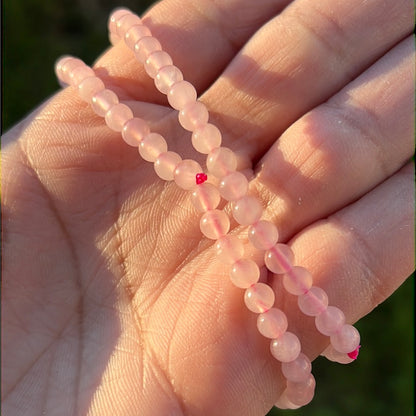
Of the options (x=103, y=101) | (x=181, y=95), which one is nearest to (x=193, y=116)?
(x=181, y=95)

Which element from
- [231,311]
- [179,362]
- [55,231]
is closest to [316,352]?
[231,311]

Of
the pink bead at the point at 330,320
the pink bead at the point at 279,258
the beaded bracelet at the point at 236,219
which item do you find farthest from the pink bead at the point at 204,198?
the pink bead at the point at 330,320

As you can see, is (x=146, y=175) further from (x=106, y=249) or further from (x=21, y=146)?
(x=21, y=146)

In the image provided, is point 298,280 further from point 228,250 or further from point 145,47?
point 145,47

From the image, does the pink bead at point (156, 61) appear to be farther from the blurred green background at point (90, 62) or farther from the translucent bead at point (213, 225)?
the blurred green background at point (90, 62)

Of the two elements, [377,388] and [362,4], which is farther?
[377,388]

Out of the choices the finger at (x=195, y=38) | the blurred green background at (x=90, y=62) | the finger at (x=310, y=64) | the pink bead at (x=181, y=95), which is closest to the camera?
the pink bead at (x=181, y=95)

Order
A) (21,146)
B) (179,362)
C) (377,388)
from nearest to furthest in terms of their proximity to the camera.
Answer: (179,362) → (21,146) → (377,388)
